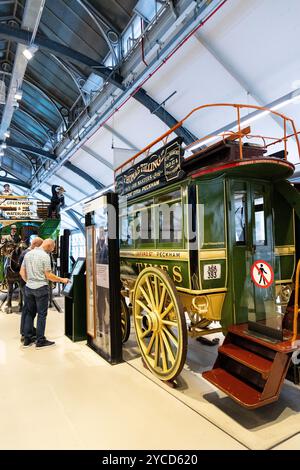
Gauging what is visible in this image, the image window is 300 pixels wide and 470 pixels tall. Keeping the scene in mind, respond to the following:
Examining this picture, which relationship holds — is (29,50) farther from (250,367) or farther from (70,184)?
(70,184)

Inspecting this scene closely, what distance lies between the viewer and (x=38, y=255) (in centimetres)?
446

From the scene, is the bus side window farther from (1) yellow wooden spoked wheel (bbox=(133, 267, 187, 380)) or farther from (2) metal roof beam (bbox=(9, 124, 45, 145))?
(2) metal roof beam (bbox=(9, 124, 45, 145))

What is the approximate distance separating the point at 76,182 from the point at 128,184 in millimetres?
10191

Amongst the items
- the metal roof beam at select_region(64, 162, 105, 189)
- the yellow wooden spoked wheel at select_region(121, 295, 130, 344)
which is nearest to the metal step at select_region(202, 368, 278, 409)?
the yellow wooden spoked wheel at select_region(121, 295, 130, 344)

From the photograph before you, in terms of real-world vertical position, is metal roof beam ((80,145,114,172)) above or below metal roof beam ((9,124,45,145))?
below

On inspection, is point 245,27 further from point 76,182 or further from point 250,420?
point 76,182

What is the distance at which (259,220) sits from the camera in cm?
333

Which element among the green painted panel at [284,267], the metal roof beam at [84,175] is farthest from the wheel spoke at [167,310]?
the metal roof beam at [84,175]

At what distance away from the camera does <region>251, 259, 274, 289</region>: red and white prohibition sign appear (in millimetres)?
2812

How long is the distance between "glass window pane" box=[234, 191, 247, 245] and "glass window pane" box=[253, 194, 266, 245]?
14 cm

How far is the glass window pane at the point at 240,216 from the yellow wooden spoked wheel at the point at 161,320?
2.99ft

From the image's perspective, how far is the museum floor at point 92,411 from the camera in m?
2.28

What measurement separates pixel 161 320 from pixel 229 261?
1.05 meters
